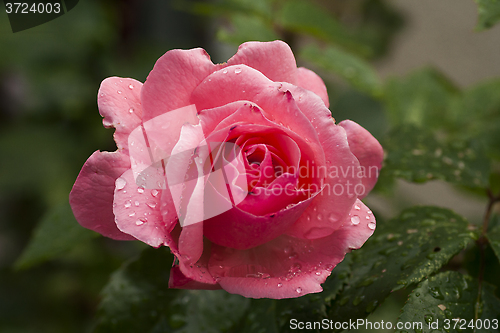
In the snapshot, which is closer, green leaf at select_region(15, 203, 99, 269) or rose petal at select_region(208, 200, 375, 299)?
rose petal at select_region(208, 200, 375, 299)

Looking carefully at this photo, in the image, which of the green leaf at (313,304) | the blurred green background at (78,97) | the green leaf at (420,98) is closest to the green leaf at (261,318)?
the green leaf at (313,304)

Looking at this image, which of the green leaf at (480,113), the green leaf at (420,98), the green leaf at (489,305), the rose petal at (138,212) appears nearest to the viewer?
the rose petal at (138,212)

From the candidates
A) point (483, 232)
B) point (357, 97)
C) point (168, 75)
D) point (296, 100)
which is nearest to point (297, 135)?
point (296, 100)

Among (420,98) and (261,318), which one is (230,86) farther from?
(420,98)

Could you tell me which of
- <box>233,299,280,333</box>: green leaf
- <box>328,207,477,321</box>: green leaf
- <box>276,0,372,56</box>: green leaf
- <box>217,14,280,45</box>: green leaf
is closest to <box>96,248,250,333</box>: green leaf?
<box>233,299,280,333</box>: green leaf

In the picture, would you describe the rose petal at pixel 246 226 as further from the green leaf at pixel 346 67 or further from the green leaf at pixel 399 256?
the green leaf at pixel 346 67

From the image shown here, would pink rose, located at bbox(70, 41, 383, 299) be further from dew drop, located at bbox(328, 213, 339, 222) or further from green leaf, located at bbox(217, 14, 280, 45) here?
green leaf, located at bbox(217, 14, 280, 45)
